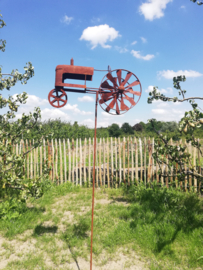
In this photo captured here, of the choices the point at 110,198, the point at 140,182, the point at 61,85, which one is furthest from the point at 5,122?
the point at 140,182

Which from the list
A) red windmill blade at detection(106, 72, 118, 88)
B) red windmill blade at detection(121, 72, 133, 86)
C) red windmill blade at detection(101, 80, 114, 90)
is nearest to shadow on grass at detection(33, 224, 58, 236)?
red windmill blade at detection(101, 80, 114, 90)

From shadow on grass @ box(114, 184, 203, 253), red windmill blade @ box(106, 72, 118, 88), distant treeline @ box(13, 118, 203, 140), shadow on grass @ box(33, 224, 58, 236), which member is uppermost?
red windmill blade @ box(106, 72, 118, 88)

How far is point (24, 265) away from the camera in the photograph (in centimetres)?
323

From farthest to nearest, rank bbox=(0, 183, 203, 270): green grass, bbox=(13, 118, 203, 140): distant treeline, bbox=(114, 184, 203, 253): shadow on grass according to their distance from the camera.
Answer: bbox=(13, 118, 203, 140): distant treeline → bbox=(114, 184, 203, 253): shadow on grass → bbox=(0, 183, 203, 270): green grass

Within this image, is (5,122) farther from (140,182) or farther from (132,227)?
(140,182)

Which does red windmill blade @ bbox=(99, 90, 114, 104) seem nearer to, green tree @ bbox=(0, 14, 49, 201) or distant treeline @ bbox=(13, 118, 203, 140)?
green tree @ bbox=(0, 14, 49, 201)

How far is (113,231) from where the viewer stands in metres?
4.00

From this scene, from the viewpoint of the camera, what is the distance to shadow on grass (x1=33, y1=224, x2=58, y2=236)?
4.12 metres

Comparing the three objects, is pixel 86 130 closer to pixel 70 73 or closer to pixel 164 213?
pixel 70 73

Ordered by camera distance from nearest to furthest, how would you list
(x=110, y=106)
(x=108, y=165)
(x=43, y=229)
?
(x=43, y=229), (x=110, y=106), (x=108, y=165)

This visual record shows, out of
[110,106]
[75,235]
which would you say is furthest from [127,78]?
[75,235]

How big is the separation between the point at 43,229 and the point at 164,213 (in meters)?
2.77

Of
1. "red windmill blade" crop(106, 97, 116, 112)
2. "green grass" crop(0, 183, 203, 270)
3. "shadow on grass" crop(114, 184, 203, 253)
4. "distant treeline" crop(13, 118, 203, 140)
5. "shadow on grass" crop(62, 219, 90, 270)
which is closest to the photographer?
"green grass" crop(0, 183, 203, 270)

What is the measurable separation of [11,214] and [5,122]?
7.21 ft
